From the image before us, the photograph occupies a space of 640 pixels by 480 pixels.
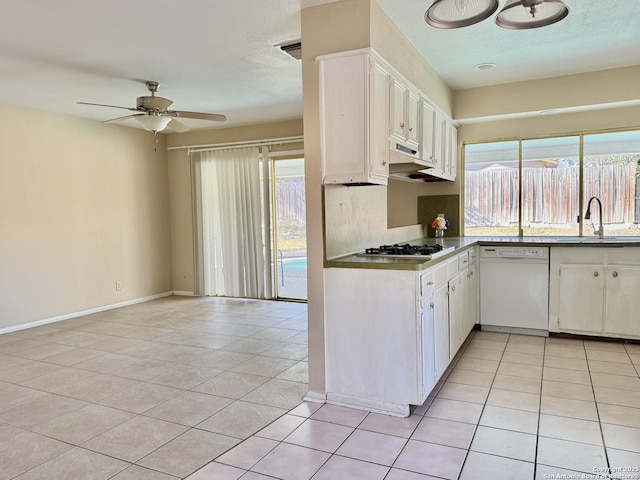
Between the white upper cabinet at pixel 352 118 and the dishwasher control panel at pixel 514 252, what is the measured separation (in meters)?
2.03

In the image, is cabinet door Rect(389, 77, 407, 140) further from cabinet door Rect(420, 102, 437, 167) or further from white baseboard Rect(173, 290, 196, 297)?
white baseboard Rect(173, 290, 196, 297)

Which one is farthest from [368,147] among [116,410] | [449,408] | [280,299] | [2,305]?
[2,305]

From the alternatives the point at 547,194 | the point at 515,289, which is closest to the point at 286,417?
the point at 515,289

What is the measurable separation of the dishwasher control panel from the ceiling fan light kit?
2.45 m

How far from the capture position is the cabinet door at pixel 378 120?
2.66 m

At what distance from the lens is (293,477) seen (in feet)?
6.70

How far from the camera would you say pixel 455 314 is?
3.43 metres

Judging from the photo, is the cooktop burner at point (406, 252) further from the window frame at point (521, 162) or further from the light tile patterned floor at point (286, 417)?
the window frame at point (521, 162)

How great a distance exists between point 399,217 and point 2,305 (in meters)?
4.32

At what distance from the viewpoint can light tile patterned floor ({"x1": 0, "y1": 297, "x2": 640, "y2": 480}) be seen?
2.14 m

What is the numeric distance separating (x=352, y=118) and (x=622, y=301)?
9.84 feet

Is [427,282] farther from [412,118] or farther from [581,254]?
[581,254]

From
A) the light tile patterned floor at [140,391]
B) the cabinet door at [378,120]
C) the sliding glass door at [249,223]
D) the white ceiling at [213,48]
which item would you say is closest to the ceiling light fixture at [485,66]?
the white ceiling at [213,48]

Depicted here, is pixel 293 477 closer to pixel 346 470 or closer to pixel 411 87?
pixel 346 470
